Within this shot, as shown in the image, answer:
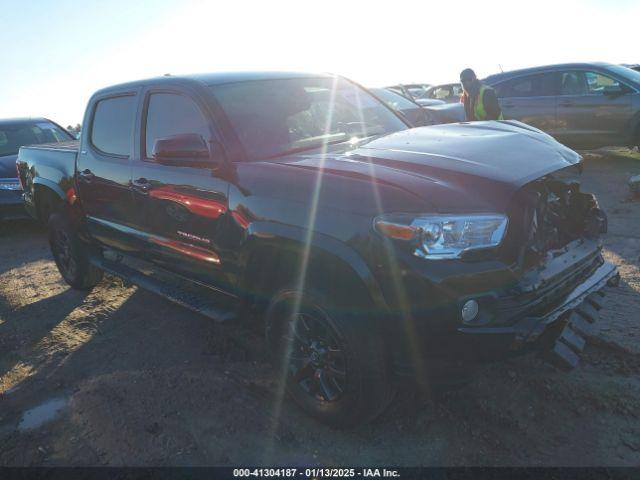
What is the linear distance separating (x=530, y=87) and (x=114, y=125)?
788cm

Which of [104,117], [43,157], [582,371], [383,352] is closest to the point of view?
[383,352]

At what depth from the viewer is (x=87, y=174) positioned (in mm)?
4566

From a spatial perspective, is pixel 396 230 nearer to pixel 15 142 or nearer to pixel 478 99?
pixel 478 99

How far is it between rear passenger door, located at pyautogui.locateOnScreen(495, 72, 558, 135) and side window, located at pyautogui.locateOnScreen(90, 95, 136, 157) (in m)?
7.49

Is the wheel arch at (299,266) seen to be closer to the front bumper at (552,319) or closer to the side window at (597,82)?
the front bumper at (552,319)

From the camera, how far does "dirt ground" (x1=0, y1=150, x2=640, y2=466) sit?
8.90 feet

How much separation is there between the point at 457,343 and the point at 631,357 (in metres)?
1.58

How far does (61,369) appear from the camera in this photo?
3871 mm

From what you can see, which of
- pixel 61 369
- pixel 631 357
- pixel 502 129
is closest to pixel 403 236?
pixel 502 129

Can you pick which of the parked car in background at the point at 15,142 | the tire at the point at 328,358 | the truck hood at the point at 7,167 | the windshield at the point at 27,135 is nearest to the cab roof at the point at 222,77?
the tire at the point at 328,358

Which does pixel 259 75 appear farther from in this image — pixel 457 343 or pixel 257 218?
pixel 457 343

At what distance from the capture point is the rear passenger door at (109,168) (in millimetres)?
4102

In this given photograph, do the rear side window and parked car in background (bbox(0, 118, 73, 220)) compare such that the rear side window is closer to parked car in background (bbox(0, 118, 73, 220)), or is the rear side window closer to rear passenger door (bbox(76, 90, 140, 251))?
parked car in background (bbox(0, 118, 73, 220))

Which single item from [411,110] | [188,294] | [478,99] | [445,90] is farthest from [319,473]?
[445,90]
